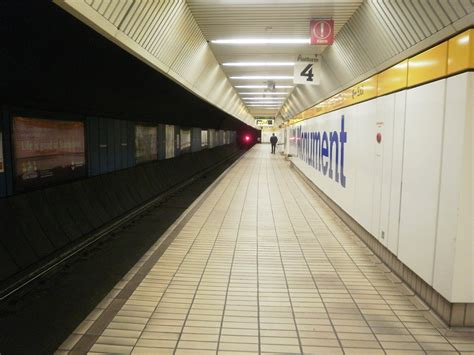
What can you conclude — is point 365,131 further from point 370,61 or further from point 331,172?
point 331,172

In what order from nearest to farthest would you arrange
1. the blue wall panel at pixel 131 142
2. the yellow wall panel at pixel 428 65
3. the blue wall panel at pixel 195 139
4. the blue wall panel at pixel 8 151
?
the yellow wall panel at pixel 428 65
the blue wall panel at pixel 8 151
the blue wall panel at pixel 131 142
the blue wall panel at pixel 195 139

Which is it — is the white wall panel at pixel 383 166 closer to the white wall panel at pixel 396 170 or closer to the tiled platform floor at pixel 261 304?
the white wall panel at pixel 396 170

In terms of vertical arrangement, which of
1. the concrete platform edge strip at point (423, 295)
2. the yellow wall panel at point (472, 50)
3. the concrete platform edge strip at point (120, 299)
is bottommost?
the concrete platform edge strip at point (120, 299)

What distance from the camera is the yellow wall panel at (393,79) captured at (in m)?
4.35

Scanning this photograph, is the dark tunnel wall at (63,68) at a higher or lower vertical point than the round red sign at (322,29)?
lower

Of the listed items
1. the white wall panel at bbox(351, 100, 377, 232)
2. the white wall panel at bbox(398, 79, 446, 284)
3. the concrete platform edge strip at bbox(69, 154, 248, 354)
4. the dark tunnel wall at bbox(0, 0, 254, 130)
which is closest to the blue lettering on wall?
the white wall panel at bbox(351, 100, 377, 232)

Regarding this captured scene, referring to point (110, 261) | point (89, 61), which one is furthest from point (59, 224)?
point (89, 61)

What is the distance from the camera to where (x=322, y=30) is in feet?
21.8

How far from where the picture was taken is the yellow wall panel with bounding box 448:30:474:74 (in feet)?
9.89

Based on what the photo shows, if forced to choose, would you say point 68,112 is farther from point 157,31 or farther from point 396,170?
point 396,170

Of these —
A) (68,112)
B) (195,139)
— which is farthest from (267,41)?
(195,139)

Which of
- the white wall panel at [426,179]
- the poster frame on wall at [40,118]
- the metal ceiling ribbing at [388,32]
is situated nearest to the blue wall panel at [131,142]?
the poster frame on wall at [40,118]

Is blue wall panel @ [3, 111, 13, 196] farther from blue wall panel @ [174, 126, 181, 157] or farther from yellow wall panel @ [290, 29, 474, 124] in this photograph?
blue wall panel @ [174, 126, 181, 157]

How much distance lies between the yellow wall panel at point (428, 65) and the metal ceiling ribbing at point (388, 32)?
9 centimetres
